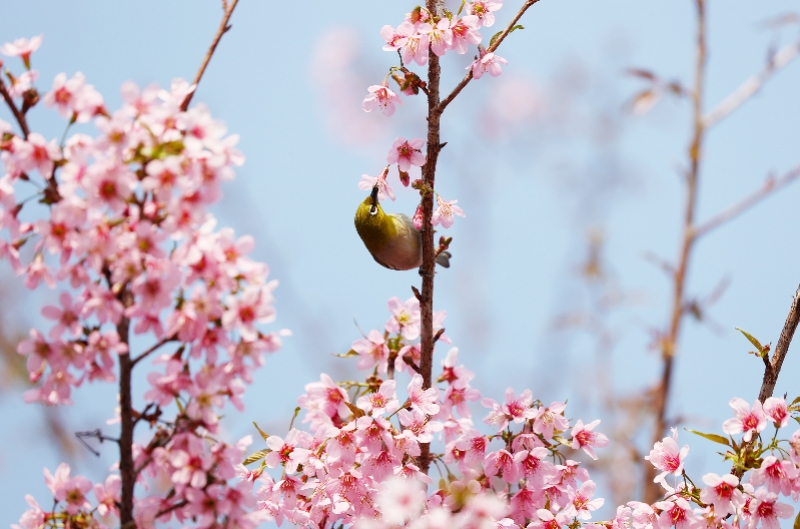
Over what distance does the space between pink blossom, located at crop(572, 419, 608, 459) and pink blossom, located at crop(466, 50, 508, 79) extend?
94cm

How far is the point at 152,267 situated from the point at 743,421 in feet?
4.30

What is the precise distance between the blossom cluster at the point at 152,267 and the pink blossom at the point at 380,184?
70cm

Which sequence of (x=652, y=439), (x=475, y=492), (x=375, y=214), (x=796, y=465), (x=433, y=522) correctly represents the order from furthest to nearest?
(x=652, y=439) < (x=375, y=214) < (x=475, y=492) < (x=796, y=465) < (x=433, y=522)

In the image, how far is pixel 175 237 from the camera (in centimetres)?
131

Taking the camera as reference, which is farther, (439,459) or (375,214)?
(375,214)

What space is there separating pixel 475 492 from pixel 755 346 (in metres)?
0.74

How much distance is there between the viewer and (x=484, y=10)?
6.01ft

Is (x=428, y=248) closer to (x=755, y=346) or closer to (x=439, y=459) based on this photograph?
(x=439, y=459)

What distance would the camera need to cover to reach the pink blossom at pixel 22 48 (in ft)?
4.91

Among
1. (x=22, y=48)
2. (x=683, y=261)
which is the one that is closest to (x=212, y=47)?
A: (x=22, y=48)

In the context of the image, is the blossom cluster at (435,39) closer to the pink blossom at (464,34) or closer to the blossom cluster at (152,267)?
the pink blossom at (464,34)

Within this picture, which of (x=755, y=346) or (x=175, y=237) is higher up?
(x=755, y=346)

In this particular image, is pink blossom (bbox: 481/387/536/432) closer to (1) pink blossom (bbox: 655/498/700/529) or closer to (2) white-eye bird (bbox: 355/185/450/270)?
(1) pink blossom (bbox: 655/498/700/529)

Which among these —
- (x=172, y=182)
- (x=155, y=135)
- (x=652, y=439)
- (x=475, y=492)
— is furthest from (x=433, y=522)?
(x=652, y=439)
